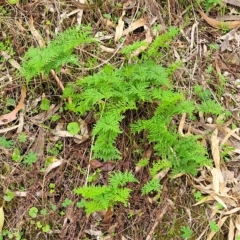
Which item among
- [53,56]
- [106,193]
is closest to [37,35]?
[53,56]

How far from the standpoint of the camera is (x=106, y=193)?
3076 millimetres

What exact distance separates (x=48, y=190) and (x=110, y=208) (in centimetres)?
48

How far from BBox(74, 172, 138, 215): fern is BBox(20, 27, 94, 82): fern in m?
0.90

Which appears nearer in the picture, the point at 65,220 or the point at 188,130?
the point at 65,220

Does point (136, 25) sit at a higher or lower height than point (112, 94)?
higher

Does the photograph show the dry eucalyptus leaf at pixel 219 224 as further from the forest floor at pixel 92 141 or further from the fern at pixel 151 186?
the fern at pixel 151 186

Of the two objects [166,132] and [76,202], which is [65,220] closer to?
[76,202]

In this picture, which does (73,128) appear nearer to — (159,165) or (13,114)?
(13,114)

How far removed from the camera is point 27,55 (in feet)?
10.8

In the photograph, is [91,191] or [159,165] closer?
[91,191]

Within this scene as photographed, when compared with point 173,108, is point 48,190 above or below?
below

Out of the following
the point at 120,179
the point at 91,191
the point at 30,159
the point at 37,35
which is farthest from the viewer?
the point at 37,35

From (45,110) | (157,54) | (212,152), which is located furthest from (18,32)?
(212,152)

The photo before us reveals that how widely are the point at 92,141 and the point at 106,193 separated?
445 millimetres
